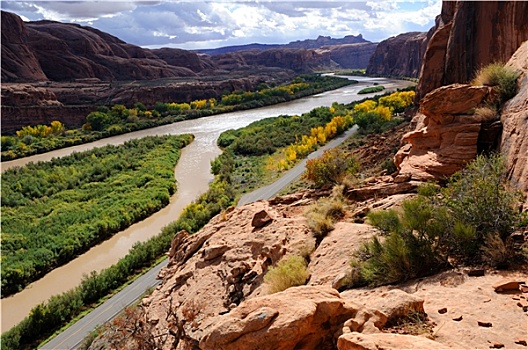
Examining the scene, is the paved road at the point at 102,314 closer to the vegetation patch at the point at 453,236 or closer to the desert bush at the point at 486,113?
the vegetation patch at the point at 453,236

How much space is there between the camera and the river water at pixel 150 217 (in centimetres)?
2406

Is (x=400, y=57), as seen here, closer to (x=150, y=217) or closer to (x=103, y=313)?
(x=150, y=217)

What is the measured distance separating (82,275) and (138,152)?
97.1 feet

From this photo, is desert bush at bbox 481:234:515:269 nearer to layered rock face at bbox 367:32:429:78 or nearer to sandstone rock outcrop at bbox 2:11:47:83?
sandstone rock outcrop at bbox 2:11:47:83

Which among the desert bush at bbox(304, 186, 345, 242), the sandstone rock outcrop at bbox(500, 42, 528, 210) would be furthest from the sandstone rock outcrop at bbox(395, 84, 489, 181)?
the desert bush at bbox(304, 186, 345, 242)

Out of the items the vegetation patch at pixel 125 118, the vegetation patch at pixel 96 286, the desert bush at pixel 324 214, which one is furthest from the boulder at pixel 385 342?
the vegetation patch at pixel 125 118

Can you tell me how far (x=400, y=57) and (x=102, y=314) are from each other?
155191 millimetres

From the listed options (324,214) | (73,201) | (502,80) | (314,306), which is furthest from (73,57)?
(314,306)

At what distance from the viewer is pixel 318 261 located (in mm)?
10945

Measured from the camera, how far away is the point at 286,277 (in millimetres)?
10047

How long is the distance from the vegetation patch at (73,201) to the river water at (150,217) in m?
0.72

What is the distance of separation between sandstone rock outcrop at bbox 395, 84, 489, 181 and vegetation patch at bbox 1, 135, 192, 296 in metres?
23.6

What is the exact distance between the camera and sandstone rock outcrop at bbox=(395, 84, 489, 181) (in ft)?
40.8

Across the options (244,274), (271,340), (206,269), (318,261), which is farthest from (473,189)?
(206,269)
